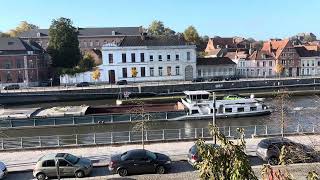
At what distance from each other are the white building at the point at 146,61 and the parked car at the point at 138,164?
178 ft

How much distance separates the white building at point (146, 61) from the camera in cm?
7294

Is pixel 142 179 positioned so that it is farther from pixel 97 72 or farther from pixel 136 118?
pixel 97 72

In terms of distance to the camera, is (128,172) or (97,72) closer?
(128,172)

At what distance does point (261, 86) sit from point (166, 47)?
19364 mm

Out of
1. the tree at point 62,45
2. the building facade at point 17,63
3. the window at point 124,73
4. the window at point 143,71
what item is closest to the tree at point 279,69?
the window at point 143,71

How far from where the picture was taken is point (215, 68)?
3076 inches

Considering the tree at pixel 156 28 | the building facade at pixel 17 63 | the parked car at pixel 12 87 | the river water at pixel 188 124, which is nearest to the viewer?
the river water at pixel 188 124

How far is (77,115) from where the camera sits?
135 ft

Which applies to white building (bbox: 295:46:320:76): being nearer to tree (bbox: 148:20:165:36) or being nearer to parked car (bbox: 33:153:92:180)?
tree (bbox: 148:20:165:36)

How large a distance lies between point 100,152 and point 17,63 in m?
52.9

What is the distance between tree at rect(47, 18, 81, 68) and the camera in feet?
266

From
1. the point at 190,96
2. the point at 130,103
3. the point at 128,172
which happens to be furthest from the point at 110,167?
the point at 130,103

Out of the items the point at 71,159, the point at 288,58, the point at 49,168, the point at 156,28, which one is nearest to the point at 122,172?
the point at 71,159

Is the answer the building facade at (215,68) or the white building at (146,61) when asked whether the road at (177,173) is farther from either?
the building facade at (215,68)
